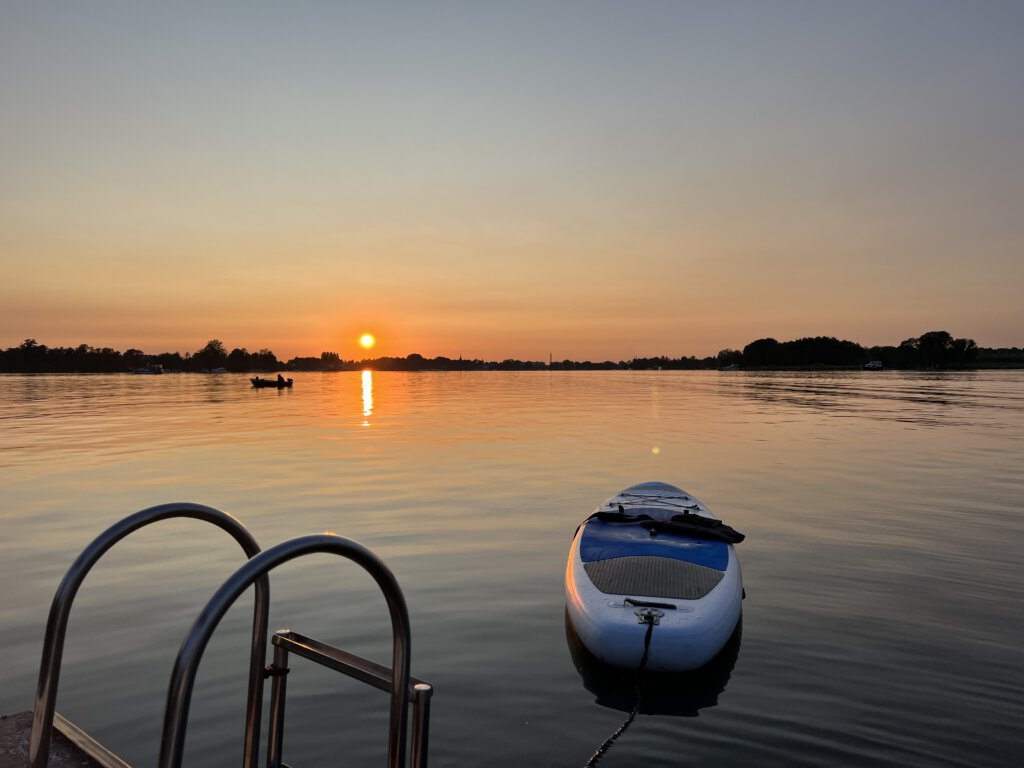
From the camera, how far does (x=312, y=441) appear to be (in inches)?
1494

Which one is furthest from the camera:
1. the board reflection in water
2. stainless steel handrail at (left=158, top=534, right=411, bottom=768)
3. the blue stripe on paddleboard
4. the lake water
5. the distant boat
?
the distant boat

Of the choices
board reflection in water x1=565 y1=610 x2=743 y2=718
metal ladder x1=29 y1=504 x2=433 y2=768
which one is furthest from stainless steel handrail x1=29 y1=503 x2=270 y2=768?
board reflection in water x1=565 y1=610 x2=743 y2=718

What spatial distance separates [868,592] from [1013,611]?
2104mm

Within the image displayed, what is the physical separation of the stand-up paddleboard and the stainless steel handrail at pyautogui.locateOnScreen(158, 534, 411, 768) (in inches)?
213

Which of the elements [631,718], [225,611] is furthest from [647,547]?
[225,611]

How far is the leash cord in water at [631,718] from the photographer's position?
7.32 m

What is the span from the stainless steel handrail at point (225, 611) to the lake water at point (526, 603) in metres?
4.28

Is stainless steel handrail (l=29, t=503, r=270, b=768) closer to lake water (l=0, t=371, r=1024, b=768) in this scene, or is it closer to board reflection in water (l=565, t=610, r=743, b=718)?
lake water (l=0, t=371, r=1024, b=768)

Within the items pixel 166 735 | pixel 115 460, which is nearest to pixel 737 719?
pixel 166 735

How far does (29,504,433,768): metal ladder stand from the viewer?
2.95m

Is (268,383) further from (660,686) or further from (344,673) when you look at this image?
(344,673)

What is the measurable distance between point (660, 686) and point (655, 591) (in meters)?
1.15

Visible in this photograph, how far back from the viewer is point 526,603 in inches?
474

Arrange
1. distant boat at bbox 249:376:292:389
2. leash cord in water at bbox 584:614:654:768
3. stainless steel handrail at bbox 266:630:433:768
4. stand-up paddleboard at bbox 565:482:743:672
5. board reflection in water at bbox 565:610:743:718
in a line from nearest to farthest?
stainless steel handrail at bbox 266:630:433:768 < leash cord in water at bbox 584:614:654:768 < board reflection in water at bbox 565:610:743:718 < stand-up paddleboard at bbox 565:482:743:672 < distant boat at bbox 249:376:292:389
